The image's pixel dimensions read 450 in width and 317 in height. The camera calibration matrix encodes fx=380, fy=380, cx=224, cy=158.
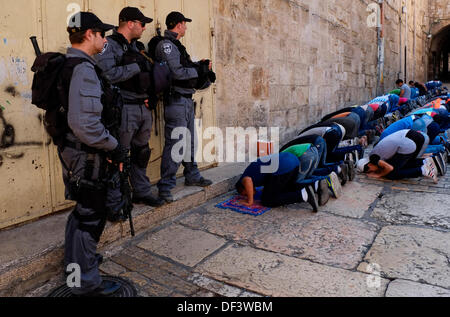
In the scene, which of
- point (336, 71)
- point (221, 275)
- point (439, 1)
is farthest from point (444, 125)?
point (439, 1)

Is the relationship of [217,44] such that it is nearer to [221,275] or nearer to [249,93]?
[249,93]

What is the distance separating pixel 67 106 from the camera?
92.4 inches

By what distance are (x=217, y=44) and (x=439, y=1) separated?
1018 inches

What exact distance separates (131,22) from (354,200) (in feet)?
10.3

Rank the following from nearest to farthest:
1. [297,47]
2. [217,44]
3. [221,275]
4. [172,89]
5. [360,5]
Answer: [221,275]
[172,89]
[217,44]
[297,47]
[360,5]

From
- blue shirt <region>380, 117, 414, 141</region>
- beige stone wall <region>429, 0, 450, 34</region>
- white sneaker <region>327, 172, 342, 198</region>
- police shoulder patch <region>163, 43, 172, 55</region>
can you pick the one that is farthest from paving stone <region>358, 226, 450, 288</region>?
beige stone wall <region>429, 0, 450, 34</region>

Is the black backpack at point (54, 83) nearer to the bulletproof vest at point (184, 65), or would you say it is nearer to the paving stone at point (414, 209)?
the bulletproof vest at point (184, 65)

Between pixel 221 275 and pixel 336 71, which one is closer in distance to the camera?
pixel 221 275

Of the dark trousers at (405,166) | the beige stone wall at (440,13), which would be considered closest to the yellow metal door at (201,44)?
the dark trousers at (405,166)

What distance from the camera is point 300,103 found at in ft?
26.9

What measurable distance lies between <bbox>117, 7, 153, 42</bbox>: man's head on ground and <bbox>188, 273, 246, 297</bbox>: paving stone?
2.28m

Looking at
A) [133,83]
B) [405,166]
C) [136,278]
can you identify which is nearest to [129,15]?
[133,83]

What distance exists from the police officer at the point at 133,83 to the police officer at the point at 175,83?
26 centimetres

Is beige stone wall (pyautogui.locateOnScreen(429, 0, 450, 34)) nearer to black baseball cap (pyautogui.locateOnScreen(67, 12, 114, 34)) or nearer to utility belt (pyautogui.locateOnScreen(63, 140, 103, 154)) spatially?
black baseball cap (pyautogui.locateOnScreen(67, 12, 114, 34))
